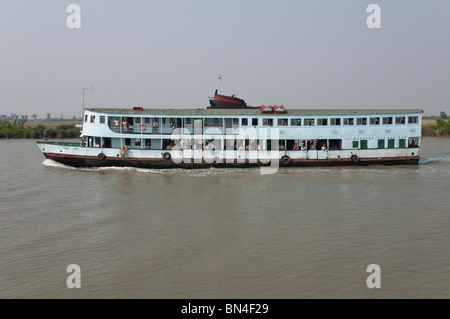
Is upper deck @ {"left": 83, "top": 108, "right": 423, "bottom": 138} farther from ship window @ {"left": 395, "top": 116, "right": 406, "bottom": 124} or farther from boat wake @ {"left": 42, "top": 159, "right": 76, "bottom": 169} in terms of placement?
boat wake @ {"left": 42, "top": 159, "right": 76, "bottom": 169}

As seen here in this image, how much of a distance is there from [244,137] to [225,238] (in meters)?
17.9

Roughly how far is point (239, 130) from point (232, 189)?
9.19 m

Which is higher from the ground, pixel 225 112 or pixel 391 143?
pixel 225 112

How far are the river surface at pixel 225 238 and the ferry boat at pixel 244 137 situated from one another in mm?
5936

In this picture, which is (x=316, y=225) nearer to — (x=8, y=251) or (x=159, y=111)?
(x=8, y=251)

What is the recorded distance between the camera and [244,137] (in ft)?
102

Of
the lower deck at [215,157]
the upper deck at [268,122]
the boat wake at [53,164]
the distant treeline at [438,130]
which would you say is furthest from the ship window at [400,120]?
the distant treeline at [438,130]

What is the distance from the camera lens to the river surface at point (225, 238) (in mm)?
10070

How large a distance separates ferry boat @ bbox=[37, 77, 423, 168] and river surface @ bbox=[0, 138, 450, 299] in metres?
5.94

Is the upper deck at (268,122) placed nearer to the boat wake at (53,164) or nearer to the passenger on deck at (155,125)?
the passenger on deck at (155,125)

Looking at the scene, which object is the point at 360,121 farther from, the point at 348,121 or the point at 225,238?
the point at 225,238

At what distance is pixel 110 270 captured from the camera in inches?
431

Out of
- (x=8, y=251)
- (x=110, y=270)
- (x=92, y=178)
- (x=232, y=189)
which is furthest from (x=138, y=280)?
(x=92, y=178)

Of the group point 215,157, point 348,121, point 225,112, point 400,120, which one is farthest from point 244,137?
point 400,120
